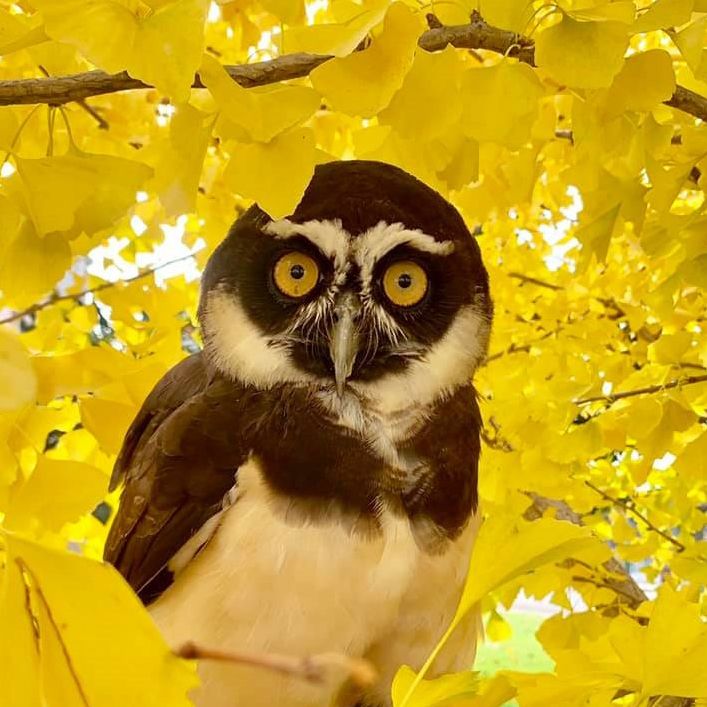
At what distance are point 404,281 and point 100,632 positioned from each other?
1.12 feet

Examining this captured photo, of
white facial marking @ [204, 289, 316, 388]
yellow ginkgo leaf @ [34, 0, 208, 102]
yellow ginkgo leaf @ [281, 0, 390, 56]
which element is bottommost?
white facial marking @ [204, 289, 316, 388]

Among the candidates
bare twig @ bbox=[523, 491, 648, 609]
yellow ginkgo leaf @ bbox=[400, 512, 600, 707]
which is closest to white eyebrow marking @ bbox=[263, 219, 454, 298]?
yellow ginkgo leaf @ bbox=[400, 512, 600, 707]

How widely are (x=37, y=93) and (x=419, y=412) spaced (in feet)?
0.98

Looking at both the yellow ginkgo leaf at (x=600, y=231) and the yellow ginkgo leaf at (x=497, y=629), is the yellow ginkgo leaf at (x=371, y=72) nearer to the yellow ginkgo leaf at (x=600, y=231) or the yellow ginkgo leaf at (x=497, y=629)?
the yellow ginkgo leaf at (x=600, y=231)

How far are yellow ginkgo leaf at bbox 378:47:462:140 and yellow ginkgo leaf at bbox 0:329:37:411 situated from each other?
0.59ft

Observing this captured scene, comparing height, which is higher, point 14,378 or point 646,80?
point 646,80

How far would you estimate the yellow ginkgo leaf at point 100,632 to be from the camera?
19 cm

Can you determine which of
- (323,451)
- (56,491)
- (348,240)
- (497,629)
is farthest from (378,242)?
(497,629)

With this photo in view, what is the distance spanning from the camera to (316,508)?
17.3 inches

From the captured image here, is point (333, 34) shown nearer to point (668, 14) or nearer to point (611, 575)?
point (668, 14)

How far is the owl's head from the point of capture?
478mm

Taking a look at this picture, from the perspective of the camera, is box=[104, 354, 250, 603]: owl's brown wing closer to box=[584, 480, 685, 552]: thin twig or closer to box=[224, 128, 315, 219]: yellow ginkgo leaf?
box=[224, 128, 315, 219]: yellow ginkgo leaf

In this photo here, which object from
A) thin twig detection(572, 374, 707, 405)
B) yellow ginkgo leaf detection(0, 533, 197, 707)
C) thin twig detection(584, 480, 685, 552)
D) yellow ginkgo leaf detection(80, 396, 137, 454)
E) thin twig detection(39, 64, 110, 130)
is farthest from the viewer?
thin twig detection(584, 480, 685, 552)

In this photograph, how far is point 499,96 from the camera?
1.07ft
